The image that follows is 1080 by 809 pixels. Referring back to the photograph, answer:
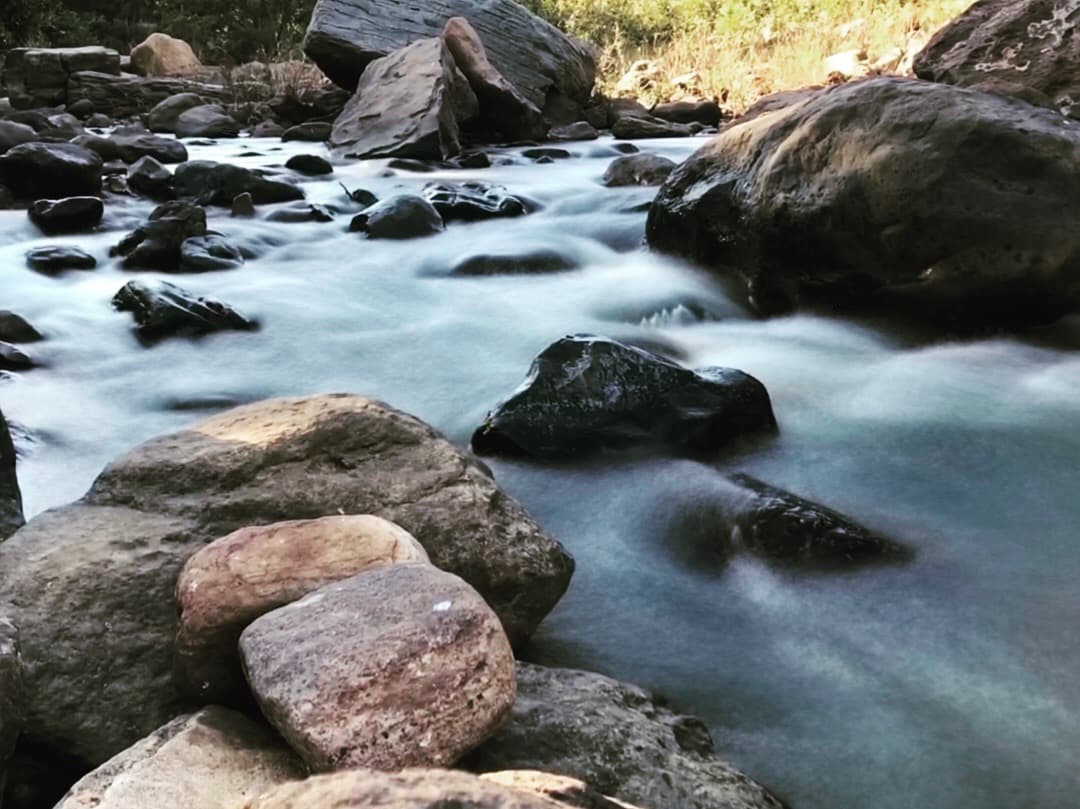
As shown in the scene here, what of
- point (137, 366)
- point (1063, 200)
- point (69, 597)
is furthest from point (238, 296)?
point (1063, 200)

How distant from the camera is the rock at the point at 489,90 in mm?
10734

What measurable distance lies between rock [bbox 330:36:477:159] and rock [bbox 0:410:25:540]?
7204 millimetres

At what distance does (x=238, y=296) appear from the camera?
513 cm

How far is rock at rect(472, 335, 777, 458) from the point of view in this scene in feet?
10.2

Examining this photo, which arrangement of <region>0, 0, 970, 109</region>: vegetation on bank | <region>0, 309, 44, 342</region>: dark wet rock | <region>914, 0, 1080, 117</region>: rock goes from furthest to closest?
<region>0, 0, 970, 109</region>: vegetation on bank → <region>914, 0, 1080, 117</region>: rock → <region>0, 309, 44, 342</region>: dark wet rock

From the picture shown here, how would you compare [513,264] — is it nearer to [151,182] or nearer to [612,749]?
[151,182]

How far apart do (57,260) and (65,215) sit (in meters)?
0.97

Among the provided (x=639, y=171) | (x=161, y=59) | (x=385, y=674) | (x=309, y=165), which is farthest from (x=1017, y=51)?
(x=161, y=59)

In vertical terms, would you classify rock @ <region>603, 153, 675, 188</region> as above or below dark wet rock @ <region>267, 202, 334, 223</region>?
above

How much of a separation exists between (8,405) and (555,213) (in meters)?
4.10

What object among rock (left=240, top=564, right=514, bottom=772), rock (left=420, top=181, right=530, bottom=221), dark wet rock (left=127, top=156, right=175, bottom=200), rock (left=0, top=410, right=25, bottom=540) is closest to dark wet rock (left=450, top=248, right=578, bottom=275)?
rock (left=420, top=181, right=530, bottom=221)

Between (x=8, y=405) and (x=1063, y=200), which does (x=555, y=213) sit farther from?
(x=8, y=405)

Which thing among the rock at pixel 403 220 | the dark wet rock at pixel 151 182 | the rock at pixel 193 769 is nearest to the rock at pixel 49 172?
the dark wet rock at pixel 151 182

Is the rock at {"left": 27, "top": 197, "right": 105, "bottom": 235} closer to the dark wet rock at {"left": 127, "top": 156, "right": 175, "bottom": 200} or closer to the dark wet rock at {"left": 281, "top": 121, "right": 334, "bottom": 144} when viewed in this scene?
the dark wet rock at {"left": 127, "top": 156, "right": 175, "bottom": 200}
